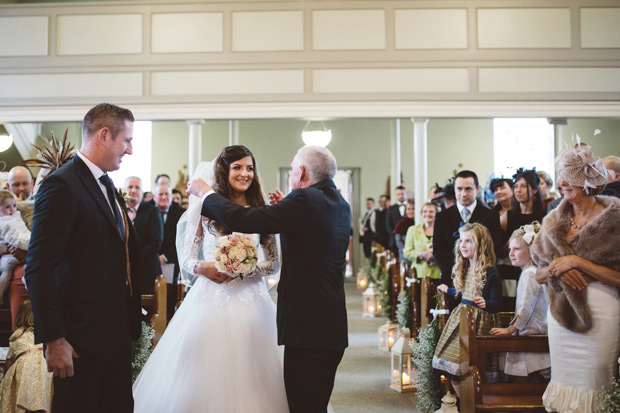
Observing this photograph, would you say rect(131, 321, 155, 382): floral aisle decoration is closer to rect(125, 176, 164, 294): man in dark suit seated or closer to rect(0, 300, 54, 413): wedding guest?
rect(0, 300, 54, 413): wedding guest

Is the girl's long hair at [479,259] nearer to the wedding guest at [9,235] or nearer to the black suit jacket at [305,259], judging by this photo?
the black suit jacket at [305,259]

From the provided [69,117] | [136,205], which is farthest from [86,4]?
[136,205]

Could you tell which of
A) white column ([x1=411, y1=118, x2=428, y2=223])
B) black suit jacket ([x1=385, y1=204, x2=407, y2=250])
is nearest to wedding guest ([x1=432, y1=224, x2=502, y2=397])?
white column ([x1=411, y1=118, x2=428, y2=223])

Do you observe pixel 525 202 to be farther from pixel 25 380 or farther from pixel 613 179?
pixel 25 380

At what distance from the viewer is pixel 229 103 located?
7770 millimetres

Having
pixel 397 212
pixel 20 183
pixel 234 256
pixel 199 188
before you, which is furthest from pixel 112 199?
pixel 397 212

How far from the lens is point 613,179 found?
14.0ft

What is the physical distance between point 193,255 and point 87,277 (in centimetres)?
125

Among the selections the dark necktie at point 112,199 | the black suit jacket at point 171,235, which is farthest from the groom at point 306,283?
the black suit jacket at point 171,235

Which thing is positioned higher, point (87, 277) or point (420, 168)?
point (420, 168)

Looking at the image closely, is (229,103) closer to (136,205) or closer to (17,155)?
(136,205)

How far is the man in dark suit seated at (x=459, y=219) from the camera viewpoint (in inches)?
204

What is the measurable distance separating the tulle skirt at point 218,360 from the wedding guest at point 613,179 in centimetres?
251

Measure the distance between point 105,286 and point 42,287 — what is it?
27 centimetres
